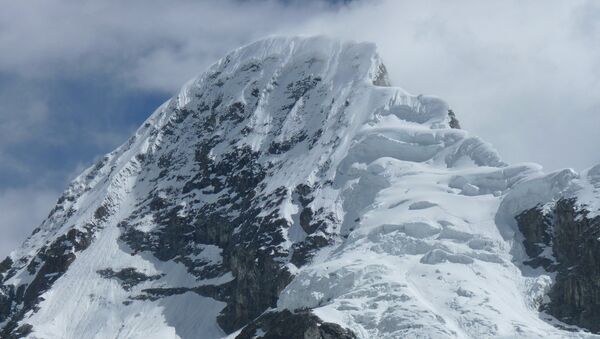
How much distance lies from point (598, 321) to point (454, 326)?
2255 centimetres

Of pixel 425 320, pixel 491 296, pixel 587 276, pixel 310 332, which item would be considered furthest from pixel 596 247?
pixel 310 332

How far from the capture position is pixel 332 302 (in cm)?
19812

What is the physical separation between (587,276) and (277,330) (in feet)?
156

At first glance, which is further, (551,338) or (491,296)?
(491,296)

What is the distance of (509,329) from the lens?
18550 centimetres

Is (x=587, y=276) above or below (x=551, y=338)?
above

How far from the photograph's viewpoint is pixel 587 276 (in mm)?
197750

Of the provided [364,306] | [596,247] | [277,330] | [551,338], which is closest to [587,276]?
[596,247]

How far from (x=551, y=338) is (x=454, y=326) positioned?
45.9 feet

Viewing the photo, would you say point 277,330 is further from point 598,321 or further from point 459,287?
point 598,321

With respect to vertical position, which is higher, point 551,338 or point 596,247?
point 596,247

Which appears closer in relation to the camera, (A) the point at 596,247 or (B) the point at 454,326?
(B) the point at 454,326

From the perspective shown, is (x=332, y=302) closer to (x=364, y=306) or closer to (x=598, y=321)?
(x=364, y=306)

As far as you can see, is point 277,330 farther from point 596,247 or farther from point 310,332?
point 596,247
